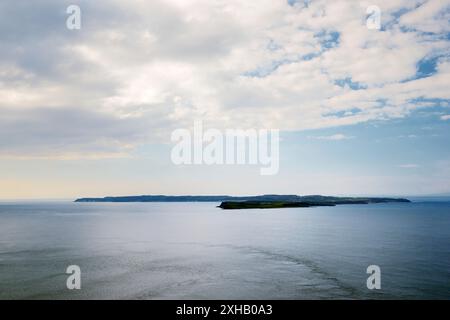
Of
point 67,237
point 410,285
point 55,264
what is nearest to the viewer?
point 410,285

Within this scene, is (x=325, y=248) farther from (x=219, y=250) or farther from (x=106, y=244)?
(x=106, y=244)

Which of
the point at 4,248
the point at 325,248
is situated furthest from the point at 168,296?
the point at 4,248

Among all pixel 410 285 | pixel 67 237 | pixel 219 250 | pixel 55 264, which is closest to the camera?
pixel 410 285
